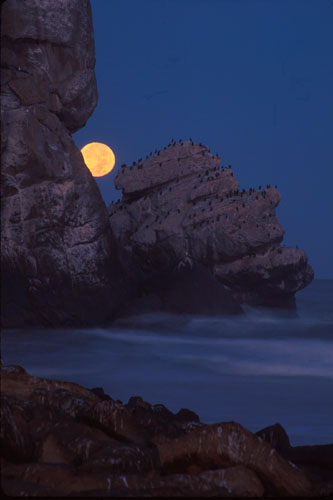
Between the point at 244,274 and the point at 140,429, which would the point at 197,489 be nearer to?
the point at 140,429

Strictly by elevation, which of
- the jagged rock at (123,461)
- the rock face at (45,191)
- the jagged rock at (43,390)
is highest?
the rock face at (45,191)

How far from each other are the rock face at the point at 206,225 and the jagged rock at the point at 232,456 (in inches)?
758

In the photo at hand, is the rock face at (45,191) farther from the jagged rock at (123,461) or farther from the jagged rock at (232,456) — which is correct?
the jagged rock at (232,456)

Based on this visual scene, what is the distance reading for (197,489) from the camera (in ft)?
11.1

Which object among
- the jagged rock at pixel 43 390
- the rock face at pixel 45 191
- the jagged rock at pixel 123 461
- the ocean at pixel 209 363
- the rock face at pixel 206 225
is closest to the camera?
the jagged rock at pixel 123 461

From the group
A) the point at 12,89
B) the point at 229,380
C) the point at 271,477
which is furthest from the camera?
the point at 12,89

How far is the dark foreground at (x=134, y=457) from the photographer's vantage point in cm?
339

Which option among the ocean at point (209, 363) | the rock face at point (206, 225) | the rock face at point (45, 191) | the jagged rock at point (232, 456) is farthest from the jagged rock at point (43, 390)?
the rock face at point (206, 225)

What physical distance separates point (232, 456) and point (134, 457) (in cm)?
64

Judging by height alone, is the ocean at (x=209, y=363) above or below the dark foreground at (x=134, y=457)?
above

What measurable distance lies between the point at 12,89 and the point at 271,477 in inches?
591

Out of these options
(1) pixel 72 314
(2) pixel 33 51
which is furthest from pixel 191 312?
(2) pixel 33 51

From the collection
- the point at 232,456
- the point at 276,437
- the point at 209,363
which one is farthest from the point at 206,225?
the point at 232,456

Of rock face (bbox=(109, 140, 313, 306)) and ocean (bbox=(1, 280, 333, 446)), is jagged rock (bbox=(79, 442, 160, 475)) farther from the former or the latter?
rock face (bbox=(109, 140, 313, 306))
